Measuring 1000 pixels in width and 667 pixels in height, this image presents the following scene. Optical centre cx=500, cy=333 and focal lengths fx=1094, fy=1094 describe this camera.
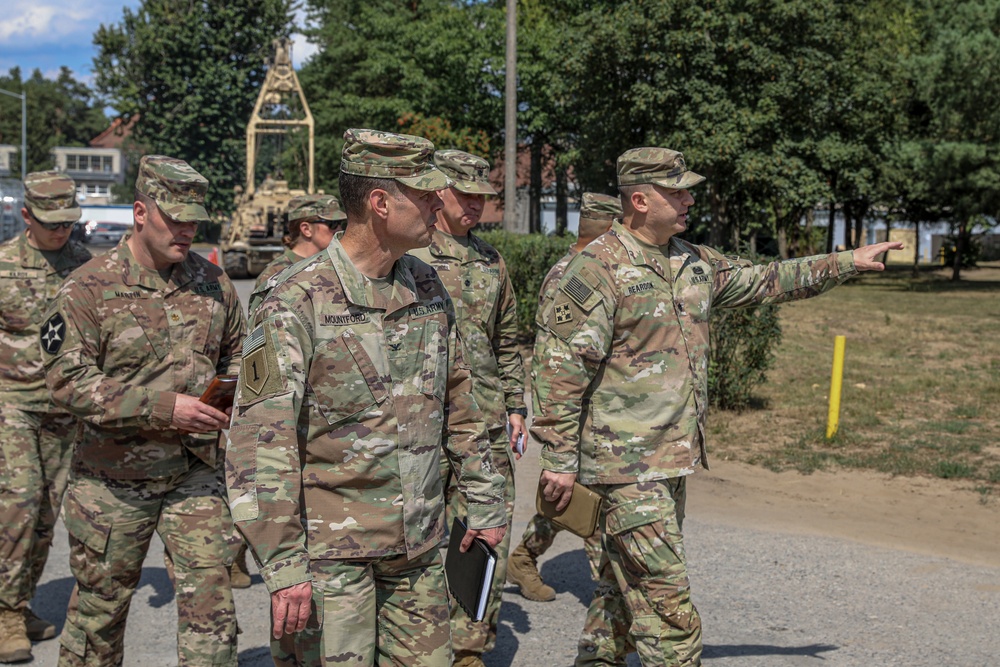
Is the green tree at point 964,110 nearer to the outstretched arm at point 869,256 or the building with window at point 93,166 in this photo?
the outstretched arm at point 869,256

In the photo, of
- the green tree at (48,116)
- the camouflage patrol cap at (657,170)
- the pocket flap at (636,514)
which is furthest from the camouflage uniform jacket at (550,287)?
the green tree at (48,116)

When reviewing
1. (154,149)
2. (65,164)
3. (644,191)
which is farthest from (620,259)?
(65,164)

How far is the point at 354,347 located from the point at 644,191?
5.63 ft

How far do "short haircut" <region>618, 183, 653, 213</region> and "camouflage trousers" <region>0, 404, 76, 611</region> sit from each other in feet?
10.3

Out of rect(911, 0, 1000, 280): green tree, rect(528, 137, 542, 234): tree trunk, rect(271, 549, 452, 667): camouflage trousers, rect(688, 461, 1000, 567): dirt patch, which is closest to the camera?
rect(271, 549, 452, 667): camouflage trousers

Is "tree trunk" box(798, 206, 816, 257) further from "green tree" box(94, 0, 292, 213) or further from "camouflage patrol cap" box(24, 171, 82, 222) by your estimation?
"camouflage patrol cap" box(24, 171, 82, 222)

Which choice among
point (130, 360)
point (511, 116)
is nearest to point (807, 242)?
point (511, 116)

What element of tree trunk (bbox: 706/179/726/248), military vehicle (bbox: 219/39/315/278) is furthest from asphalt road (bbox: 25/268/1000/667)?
tree trunk (bbox: 706/179/726/248)

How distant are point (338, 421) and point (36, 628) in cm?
331

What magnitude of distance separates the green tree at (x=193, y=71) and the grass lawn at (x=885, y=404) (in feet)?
133

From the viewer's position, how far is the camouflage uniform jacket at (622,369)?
421 cm

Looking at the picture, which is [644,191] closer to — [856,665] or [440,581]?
[440,581]

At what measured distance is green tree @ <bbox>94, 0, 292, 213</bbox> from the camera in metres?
54.7

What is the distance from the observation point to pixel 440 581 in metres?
3.35
